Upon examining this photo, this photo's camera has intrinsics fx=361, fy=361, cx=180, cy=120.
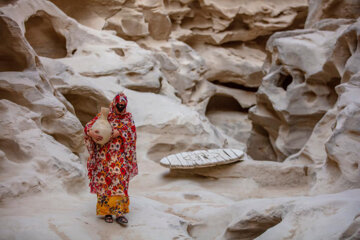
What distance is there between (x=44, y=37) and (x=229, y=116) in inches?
382

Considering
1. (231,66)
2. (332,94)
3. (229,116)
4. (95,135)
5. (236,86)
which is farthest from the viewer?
(236,86)

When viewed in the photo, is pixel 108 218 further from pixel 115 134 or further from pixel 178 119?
pixel 178 119

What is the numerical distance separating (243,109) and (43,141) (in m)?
13.6

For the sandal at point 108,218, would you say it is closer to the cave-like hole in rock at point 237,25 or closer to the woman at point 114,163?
the woman at point 114,163

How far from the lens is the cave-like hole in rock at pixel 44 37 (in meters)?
7.41

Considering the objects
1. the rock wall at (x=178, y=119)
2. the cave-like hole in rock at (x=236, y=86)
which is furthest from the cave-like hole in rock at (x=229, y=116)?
the rock wall at (x=178, y=119)

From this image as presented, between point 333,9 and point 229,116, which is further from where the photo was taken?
point 229,116

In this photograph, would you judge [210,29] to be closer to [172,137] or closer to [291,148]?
[291,148]

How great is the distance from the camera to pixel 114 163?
320cm

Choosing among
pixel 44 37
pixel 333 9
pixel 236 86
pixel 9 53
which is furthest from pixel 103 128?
pixel 236 86

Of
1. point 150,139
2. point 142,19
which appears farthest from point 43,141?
point 142,19

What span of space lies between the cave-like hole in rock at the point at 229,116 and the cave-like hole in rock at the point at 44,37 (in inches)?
331

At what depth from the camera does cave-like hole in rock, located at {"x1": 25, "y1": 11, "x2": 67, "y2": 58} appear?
24.3 ft

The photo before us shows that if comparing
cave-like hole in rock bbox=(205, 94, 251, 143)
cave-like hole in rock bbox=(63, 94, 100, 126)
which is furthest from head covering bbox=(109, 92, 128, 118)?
cave-like hole in rock bbox=(205, 94, 251, 143)
